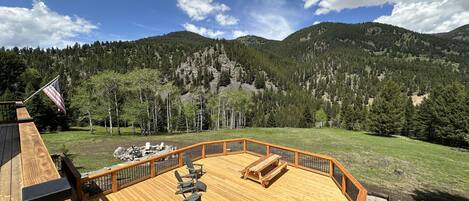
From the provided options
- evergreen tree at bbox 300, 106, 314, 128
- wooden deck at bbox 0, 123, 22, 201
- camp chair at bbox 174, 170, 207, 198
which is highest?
wooden deck at bbox 0, 123, 22, 201

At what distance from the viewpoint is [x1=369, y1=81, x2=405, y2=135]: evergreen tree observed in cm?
3650

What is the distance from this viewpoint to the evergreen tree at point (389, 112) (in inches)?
1437

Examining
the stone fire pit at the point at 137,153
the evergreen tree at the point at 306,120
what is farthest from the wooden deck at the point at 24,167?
the evergreen tree at the point at 306,120

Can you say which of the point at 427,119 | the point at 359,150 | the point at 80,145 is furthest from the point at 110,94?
the point at 427,119

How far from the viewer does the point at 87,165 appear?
1661cm

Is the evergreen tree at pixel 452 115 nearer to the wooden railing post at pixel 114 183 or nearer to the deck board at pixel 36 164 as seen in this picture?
the wooden railing post at pixel 114 183

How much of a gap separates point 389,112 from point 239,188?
1439 inches

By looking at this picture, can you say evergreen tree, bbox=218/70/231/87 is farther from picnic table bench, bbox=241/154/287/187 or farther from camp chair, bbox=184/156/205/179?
picnic table bench, bbox=241/154/287/187

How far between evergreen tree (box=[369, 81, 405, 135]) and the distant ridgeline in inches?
6.1

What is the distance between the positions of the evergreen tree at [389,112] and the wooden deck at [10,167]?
4153cm

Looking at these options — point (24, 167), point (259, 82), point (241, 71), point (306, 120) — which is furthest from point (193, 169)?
point (241, 71)

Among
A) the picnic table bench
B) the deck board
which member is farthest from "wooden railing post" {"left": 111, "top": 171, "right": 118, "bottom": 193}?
the picnic table bench

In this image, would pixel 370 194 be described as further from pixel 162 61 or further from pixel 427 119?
pixel 162 61

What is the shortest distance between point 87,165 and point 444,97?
1850 inches
